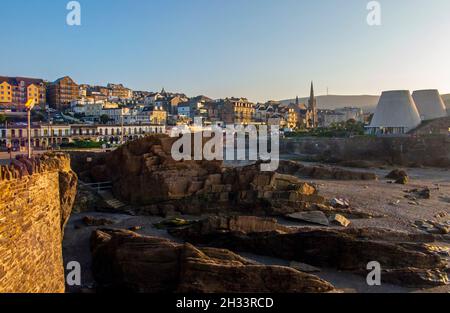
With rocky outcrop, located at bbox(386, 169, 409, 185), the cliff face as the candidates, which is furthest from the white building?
the cliff face

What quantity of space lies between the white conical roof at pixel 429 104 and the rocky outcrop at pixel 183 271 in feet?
260

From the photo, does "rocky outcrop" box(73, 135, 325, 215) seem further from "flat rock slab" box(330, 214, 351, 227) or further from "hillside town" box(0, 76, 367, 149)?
"hillside town" box(0, 76, 367, 149)

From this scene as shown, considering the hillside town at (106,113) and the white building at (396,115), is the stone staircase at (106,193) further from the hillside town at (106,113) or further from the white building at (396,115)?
the white building at (396,115)

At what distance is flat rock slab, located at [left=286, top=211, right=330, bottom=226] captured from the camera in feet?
64.8

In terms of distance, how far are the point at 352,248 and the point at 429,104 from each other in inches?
3118

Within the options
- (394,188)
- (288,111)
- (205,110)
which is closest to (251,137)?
(205,110)

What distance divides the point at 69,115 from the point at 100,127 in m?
26.8

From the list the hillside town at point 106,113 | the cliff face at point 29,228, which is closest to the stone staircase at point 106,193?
the cliff face at point 29,228

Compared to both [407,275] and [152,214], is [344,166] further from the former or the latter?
[407,275]

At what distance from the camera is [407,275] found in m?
12.9

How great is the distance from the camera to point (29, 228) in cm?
734

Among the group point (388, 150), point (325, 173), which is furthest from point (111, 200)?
point (388, 150)

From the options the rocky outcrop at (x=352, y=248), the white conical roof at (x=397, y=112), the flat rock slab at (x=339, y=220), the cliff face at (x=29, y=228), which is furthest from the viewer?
the white conical roof at (x=397, y=112)

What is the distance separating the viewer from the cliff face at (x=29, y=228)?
6242 mm
